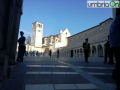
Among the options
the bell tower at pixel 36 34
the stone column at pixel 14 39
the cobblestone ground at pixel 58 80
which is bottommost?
the cobblestone ground at pixel 58 80

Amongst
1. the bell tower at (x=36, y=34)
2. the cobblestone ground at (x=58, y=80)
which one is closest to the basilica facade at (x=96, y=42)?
the cobblestone ground at (x=58, y=80)

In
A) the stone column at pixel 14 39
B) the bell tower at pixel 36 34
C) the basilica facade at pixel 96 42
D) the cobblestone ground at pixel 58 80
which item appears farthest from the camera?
the bell tower at pixel 36 34

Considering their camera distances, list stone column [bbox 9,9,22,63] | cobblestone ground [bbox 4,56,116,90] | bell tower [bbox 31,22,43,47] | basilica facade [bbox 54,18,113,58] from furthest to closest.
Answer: bell tower [bbox 31,22,43,47], basilica facade [bbox 54,18,113,58], stone column [bbox 9,9,22,63], cobblestone ground [bbox 4,56,116,90]

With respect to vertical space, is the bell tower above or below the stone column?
above

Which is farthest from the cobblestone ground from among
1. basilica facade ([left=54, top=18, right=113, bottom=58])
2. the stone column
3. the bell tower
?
the bell tower

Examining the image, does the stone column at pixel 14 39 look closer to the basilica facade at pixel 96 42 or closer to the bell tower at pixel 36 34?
the basilica facade at pixel 96 42

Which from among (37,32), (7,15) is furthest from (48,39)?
(7,15)

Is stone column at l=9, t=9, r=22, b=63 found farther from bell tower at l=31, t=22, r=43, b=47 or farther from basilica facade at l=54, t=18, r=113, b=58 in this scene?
bell tower at l=31, t=22, r=43, b=47

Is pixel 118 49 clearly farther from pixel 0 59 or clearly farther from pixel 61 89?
pixel 0 59

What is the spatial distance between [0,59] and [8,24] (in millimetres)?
990

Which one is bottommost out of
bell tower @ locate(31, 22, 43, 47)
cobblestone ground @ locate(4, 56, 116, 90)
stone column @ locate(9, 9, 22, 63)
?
cobblestone ground @ locate(4, 56, 116, 90)

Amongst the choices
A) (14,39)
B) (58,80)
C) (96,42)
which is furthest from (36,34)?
(58,80)

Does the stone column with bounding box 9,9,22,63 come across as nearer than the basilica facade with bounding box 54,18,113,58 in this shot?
Yes

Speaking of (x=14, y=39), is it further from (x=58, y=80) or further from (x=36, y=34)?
(x=36, y=34)
